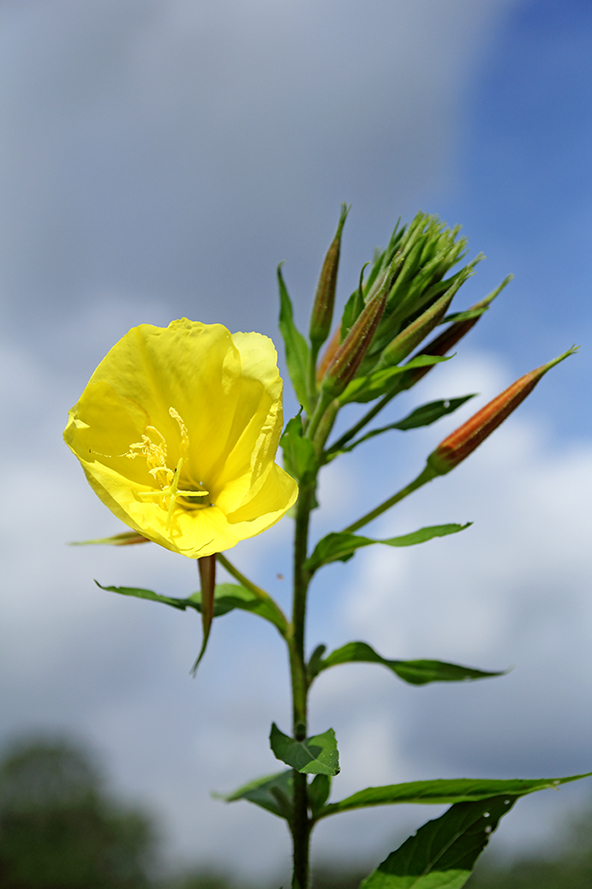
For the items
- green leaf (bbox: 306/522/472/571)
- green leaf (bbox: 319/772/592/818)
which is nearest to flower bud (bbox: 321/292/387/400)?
green leaf (bbox: 306/522/472/571)

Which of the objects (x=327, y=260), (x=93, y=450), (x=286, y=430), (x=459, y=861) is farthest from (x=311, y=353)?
(x=459, y=861)

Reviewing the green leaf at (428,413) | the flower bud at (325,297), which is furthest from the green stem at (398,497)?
the flower bud at (325,297)

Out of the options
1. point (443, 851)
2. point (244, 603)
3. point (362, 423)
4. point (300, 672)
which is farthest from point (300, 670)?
point (362, 423)

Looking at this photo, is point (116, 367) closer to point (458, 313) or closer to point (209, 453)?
point (209, 453)

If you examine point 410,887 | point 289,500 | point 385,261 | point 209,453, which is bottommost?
point 410,887

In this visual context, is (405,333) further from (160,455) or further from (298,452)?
(160,455)

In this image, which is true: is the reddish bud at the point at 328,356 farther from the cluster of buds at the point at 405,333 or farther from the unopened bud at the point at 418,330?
the unopened bud at the point at 418,330
